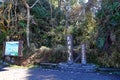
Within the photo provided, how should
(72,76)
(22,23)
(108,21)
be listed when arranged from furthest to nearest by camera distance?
(22,23), (108,21), (72,76)

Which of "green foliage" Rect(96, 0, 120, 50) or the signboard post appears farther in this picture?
Answer: the signboard post

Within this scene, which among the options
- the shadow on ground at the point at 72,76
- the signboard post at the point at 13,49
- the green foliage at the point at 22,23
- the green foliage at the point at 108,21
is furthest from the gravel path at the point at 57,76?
the green foliage at the point at 22,23

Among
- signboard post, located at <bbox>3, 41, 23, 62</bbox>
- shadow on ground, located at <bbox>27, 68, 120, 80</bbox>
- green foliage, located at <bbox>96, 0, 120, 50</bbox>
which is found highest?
green foliage, located at <bbox>96, 0, 120, 50</bbox>

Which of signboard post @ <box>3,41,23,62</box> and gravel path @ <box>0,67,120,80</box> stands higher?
signboard post @ <box>3,41,23,62</box>

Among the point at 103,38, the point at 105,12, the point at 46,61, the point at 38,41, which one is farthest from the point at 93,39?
the point at 38,41

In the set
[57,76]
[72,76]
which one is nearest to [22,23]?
[57,76]

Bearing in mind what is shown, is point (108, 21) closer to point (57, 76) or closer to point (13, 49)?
point (57, 76)

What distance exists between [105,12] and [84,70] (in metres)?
2.87

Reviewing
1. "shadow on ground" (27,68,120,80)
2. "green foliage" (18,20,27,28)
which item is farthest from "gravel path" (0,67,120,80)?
"green foliage" (18,20,27,28)

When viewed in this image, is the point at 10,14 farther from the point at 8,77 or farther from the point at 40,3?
the point at 8,77

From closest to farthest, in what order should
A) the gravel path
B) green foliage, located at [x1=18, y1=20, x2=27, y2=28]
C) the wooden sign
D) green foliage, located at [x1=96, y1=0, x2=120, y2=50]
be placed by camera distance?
the gravel path < green foliage, located at [x1=96, y1=0, x2=120, y2=50] < the wooden sign < green foliage, located at [x1=18, y1=20, x2=27, y2=28]

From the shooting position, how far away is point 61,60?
11.4 meters

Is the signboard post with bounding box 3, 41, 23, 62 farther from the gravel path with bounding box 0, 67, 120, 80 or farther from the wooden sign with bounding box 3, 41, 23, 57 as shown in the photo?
the gravel path with bounding box 0, 67, 120, 80

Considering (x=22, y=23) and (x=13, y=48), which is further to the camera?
(x=22, y=23)
